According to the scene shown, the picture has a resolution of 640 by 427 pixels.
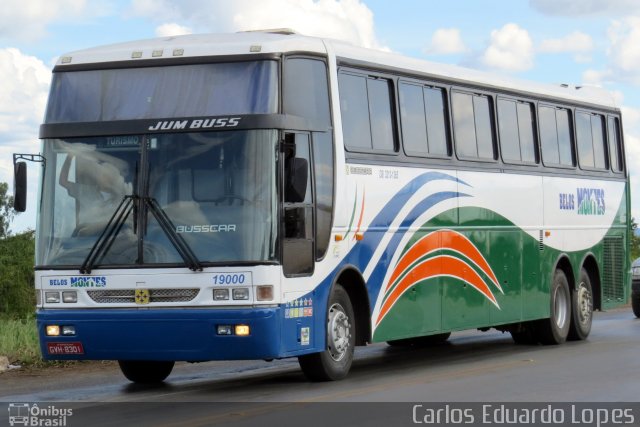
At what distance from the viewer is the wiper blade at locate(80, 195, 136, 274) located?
44.9 ft

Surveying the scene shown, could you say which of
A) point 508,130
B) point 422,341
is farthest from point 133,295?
point 422,341

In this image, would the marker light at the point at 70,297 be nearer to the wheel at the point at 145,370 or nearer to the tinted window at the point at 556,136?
the wheel at the point at 145,370

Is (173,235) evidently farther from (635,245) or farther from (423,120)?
(635,245)

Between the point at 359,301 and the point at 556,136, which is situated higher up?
the point at 556,136

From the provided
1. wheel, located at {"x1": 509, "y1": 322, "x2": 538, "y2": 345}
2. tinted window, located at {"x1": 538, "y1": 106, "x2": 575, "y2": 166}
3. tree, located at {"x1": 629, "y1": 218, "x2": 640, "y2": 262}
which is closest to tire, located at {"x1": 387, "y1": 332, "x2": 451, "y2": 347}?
wheel, located at {"x1": 509, "y1": 322, "x2": 538, "y2": 345}

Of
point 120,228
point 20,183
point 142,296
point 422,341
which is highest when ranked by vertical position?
point 20,183

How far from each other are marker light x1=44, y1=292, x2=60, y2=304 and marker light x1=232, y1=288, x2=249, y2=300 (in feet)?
6.34

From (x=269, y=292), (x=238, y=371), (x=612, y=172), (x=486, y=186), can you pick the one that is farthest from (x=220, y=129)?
(x=612, y=172)

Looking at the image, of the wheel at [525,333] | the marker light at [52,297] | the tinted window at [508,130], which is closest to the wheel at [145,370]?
the marker light at [52,297]

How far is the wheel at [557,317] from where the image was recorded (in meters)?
20.1

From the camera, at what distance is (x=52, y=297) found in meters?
14.0

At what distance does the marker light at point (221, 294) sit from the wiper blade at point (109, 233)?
1.22m

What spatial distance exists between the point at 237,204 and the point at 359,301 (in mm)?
2460

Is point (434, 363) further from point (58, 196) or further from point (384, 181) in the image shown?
point (58, 196)
